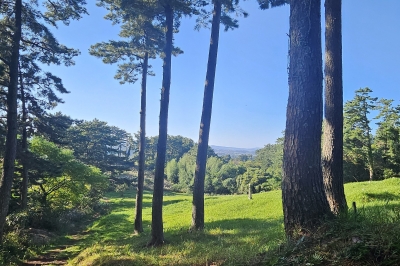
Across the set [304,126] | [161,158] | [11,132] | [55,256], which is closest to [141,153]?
[161,158]

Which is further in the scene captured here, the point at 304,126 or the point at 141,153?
the point at 141,153

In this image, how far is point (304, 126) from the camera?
343 centimetres

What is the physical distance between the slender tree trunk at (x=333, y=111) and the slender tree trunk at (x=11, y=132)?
960cm

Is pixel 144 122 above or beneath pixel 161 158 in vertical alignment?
above

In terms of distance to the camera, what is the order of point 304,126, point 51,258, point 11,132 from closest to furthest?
1. point 304,126
2. point 11,132
3. point 51,258

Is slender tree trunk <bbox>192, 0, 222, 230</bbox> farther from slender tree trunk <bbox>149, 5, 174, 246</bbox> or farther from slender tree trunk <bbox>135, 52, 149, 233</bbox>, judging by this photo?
slender tree trunk <bbox>135, 52, 149, 233</bbox>

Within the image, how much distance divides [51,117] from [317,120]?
54.0ft

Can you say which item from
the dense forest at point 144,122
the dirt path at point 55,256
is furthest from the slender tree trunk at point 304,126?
the dirt path at point 55,256

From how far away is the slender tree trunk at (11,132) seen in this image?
885 centimetres

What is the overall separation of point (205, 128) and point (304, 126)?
512 centimetres

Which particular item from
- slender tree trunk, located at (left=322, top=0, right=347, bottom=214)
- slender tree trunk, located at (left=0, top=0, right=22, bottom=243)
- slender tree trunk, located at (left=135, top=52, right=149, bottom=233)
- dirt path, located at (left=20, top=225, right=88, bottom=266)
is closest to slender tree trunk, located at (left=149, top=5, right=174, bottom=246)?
dirt path, located at (left=20, top=225, right=88, bottom=266)

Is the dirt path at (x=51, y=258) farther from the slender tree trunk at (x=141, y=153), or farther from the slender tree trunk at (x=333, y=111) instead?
the slender tree trunk at (x=333, y=111)

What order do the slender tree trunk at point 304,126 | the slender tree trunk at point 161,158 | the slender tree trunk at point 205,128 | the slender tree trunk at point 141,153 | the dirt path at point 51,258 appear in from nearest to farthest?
the slender tree trunk at point 304,126 < the slender tree trunk at point 161,158 < the slender tree trunk at point 205,128 < the dirt path at point 51,258 < the slender tree trunk at point 141,153

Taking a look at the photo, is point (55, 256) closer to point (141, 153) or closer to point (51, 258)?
point (51, 258)
